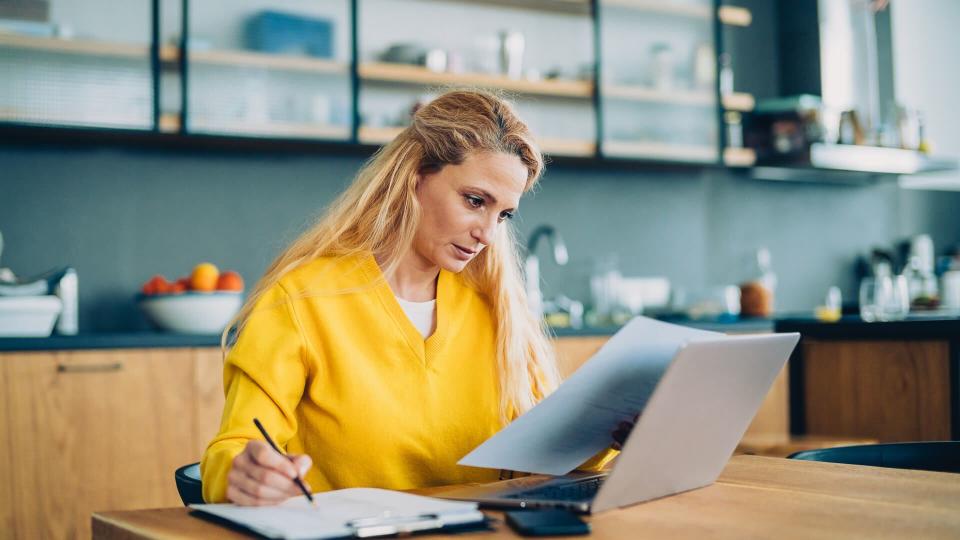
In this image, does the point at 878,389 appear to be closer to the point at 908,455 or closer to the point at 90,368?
the point at 908,455

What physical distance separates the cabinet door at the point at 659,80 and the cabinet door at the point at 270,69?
3.65 ft

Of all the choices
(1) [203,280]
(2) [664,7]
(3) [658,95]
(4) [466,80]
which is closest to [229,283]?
(1) [203,280]

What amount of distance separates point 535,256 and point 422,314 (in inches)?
96.4

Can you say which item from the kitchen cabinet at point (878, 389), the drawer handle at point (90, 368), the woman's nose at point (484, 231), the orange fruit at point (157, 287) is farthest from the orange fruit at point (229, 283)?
the kitchen cabinet at point (878, 389)

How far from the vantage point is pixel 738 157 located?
4273mm

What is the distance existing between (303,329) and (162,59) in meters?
2.02

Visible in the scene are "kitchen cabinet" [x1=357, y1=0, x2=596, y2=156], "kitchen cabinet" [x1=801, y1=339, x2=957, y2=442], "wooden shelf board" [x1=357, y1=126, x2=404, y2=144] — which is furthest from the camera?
"kitchen cabinet" [x1=357, y1=0, x2=596, y2=156]

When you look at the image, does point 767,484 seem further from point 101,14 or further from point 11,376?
point 101,14

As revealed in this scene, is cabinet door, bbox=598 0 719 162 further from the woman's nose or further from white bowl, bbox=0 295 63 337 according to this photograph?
the woman's nose

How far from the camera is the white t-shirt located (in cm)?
162

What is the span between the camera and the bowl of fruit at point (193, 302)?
2.98 metres

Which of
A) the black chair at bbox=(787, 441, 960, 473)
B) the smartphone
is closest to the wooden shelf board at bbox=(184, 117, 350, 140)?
the black chair at bbox=(787, 441, 960, 473)

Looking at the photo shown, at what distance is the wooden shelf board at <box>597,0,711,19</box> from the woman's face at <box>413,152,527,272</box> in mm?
2679

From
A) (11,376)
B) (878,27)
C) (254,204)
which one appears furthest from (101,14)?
(878,27)
